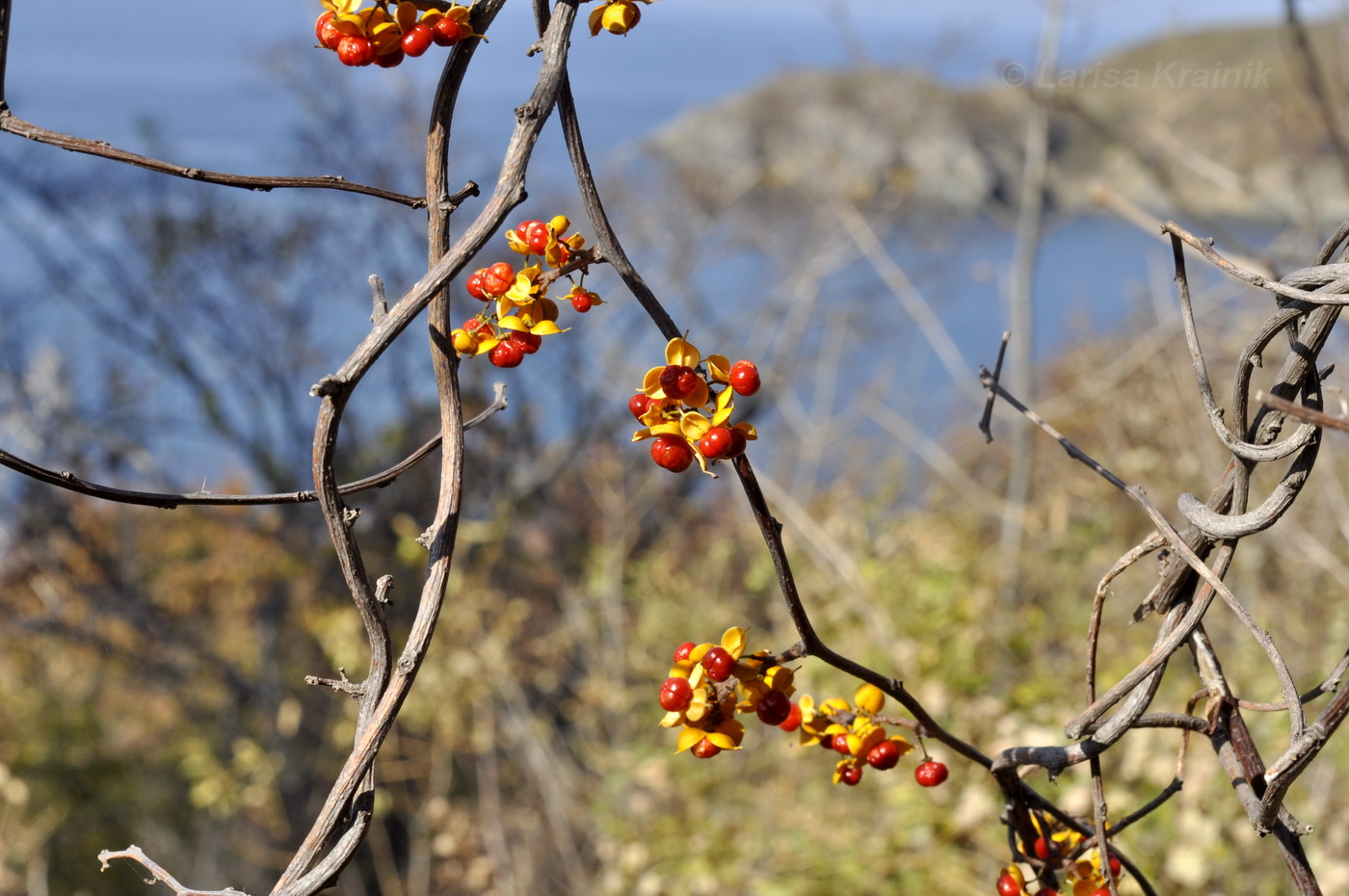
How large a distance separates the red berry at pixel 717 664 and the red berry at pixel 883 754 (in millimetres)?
157

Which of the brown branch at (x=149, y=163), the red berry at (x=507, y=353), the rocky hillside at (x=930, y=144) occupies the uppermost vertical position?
the rocky hillside at (x=930, y=144)

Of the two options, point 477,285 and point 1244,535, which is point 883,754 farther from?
point 477,285

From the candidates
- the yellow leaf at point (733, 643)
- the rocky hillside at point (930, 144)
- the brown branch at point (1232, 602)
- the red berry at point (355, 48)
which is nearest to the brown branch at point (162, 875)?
the yellow leaf at point (733, 643)

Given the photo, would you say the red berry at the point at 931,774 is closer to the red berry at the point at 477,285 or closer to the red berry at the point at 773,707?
the red berry at the point at 773,707

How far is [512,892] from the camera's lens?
8.94 feet

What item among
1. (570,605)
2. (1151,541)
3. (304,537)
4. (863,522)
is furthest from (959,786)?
(304,537)

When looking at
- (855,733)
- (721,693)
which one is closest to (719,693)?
(721,693)

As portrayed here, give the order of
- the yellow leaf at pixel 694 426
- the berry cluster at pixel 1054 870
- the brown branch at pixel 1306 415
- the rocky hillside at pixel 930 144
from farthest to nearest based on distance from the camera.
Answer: the rocky hillside at pixel 930 144, the berry cluster at pixel 1054 870, the yellow leaf at pixel 694 426, the brown branch at pixel 1306 415

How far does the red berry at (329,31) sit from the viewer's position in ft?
1.56

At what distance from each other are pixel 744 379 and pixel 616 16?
180 mm

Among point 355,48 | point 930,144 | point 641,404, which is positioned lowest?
point 641,404

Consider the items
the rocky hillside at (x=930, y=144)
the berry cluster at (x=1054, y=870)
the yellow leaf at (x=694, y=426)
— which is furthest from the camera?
the rocky hillside at (x=930, y=144)

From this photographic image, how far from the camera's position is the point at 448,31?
18.1 inches

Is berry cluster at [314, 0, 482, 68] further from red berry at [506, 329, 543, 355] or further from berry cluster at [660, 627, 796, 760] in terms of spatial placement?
berry cluster at [660, 627, 796, 760]
